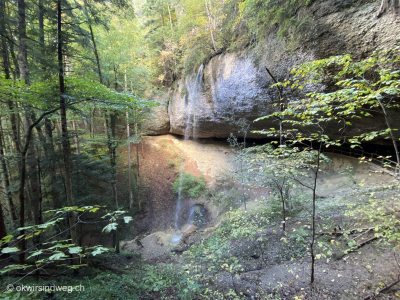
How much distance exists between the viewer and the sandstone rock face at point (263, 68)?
4500mm

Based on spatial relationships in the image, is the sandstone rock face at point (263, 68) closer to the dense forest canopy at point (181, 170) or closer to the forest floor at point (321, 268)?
the dense forest canopy at point (181, 170)

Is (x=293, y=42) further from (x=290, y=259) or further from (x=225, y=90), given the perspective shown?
(x=290, y=259)

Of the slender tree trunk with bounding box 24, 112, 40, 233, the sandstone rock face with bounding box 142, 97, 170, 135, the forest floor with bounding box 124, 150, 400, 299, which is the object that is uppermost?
the sandstone rock face with bounding box 142, 97, 170, 135

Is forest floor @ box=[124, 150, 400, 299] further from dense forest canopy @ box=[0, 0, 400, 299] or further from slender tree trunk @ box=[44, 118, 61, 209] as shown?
slender tree trunk @ box=[44, 118, 61, 209]

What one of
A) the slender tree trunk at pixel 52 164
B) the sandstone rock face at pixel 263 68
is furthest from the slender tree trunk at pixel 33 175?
the sandstone rock face at pixel 263 68

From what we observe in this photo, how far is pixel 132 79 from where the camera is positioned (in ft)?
32.4

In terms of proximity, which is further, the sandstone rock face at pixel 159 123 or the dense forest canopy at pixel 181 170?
the sandstone rock face at pixel 159 123

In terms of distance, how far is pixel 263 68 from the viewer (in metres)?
7.22

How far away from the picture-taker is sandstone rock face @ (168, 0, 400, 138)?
14.8 ft

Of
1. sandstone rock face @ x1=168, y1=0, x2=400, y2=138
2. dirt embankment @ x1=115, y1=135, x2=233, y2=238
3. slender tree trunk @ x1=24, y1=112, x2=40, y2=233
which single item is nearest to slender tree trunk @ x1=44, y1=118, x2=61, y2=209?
slender tree trunk @ x1=24, y1=112, x2=40, y2=233

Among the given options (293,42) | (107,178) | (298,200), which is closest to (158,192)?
(107,178)

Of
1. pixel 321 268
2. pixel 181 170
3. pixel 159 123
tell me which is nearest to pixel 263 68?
pixel 321 268

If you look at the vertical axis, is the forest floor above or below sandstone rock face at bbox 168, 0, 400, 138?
below

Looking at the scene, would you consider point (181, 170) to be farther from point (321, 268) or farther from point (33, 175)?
point (321, 268)
